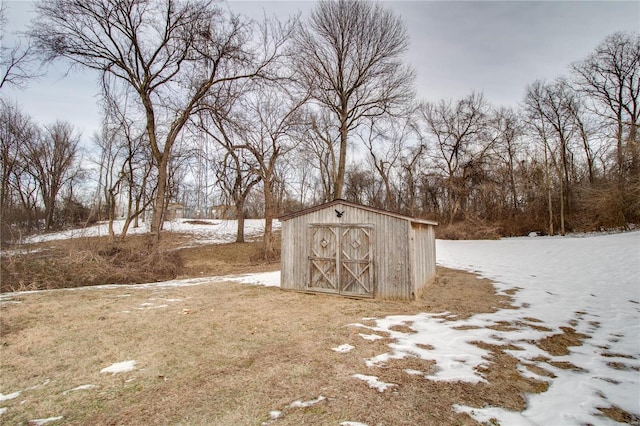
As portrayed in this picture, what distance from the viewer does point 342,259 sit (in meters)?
8.55

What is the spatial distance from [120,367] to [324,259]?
18.1 feet

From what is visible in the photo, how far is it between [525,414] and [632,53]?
29.2m

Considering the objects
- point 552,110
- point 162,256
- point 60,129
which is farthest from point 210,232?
point 552,110

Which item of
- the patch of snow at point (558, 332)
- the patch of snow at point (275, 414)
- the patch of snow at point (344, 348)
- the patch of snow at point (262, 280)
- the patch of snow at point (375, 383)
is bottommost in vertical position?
the patch of snow at point (558, 332)

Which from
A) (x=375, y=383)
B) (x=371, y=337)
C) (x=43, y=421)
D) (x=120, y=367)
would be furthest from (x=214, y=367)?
(x=371, y=337)

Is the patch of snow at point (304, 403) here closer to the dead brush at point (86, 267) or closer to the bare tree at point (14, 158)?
the dead brush at point (86, 267)

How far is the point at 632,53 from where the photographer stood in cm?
2066

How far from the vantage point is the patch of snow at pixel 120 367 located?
400cm

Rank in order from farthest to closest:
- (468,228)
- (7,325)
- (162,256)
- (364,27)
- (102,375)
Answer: (468,228) → (364,27) → (162,256) → (7,325) → (102,375)

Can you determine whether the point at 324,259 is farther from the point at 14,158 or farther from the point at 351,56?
the point at 14,158

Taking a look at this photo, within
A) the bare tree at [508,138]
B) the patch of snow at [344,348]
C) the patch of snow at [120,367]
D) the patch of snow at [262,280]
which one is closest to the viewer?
the patch of snow at [120,367]

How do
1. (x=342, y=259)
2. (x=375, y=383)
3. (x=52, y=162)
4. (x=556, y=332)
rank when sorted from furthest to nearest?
(x=52, y=162) < (x=342, y=259) < (x=556, y=332) < (x=375, y=383)

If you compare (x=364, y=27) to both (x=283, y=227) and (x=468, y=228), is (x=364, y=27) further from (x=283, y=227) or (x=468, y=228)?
(x=468, y=228)

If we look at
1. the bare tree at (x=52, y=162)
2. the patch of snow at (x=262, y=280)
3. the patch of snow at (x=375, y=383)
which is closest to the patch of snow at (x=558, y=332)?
the patch of snow at (x=375, y=383)
